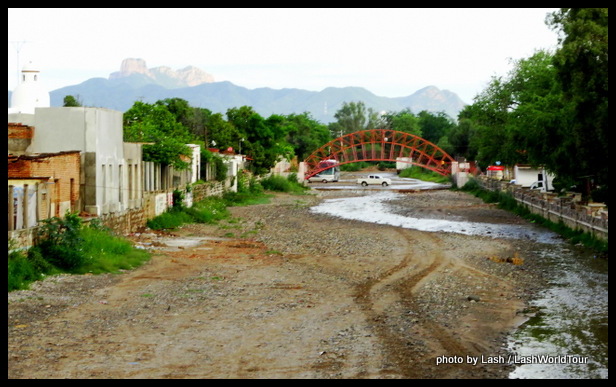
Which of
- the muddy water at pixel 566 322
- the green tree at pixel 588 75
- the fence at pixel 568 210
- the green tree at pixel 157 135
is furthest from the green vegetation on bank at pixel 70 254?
the fence at pixel 568 210

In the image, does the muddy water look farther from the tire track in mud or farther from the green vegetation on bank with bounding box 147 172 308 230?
the green vegetation on bank with bounding box 147 172 308 230

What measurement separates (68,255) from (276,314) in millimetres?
8323

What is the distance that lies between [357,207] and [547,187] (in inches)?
549

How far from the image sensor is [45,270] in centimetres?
2316

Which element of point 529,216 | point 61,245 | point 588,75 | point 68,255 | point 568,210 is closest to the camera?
point 68,255

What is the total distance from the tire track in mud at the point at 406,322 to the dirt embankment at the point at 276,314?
1.5 inches

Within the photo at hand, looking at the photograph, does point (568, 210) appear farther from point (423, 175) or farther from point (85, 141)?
point (423, 175)

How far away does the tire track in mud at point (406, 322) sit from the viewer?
47.9 feet

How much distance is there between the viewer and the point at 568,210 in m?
40.0

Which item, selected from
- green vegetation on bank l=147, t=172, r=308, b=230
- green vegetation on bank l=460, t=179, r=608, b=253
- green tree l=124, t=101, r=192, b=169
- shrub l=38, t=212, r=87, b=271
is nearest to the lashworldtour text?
shrub l=38, t=212, r=87, b=271

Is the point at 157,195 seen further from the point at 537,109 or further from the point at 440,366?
the point at 440,366

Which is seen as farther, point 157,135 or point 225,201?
point 225,201

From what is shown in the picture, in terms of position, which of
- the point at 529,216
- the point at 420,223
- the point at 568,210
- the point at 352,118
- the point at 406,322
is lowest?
the point at 420,223

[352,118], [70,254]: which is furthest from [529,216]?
[352,118]
